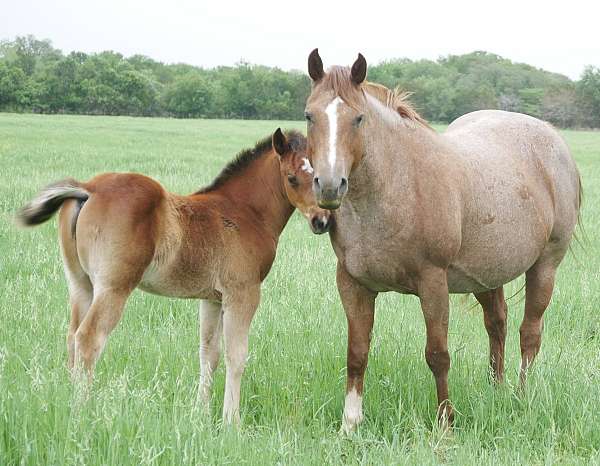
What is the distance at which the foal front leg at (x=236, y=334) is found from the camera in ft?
14.3

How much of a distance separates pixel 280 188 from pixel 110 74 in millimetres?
77393

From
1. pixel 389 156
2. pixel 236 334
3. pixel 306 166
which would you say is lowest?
pixel 236 334

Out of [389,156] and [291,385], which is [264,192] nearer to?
[389,156]

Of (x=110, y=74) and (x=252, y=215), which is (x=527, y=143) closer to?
(x=252, y=215)

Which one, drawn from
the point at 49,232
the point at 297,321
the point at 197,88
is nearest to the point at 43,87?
the point at 197,88

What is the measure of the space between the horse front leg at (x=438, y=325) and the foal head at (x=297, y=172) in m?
0.85

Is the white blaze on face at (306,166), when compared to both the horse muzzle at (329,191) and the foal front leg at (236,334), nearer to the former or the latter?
the foal front leg at (236,334)

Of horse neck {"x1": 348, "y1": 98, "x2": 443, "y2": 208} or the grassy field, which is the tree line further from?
horse neck {"x1": 348, "y1": 98, "x2": 443, "y2": 208}

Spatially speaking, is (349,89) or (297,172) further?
(297,172)

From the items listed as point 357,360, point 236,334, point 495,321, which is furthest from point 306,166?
point 495,321

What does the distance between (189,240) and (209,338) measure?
75 centimetres

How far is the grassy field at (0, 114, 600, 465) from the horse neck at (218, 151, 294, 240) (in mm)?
943

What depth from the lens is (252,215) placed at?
484 cm

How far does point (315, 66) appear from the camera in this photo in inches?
152
